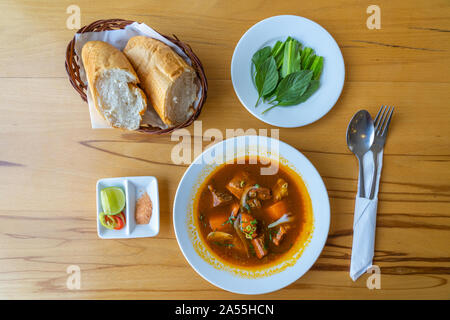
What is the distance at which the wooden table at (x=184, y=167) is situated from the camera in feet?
5.74

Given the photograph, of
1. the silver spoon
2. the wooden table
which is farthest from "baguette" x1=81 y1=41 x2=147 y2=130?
the silver spoon

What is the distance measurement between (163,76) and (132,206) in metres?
0.71

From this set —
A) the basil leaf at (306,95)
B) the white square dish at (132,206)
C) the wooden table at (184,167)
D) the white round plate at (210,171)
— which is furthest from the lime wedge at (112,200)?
the basil leaf at (306,95)

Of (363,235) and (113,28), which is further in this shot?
(363,235)

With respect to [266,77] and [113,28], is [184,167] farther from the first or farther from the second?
[113,28]

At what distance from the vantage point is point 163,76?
145 cm

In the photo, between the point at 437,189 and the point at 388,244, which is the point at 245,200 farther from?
the point at 437,189

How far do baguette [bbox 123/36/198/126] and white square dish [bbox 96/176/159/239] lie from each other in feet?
1.24

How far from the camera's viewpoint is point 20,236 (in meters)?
1.76

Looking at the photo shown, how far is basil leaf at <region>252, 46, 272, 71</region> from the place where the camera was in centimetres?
163

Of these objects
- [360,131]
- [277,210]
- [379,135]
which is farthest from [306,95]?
[277,210]

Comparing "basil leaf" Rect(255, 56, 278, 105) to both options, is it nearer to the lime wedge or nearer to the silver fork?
the silver fork

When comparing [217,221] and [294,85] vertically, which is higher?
[294,85]

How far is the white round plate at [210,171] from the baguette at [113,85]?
41 cm
